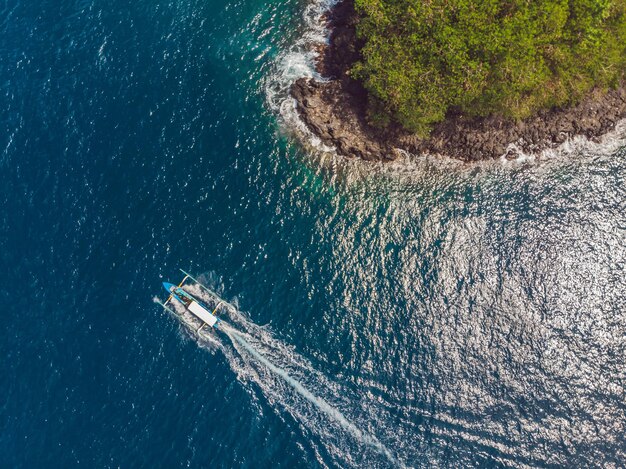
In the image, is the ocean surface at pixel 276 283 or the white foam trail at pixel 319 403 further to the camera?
the ocean surface at pixel 276 283

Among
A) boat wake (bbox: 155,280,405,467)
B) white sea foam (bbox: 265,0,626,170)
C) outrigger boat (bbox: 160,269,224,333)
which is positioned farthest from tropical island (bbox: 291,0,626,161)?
boat wake (bbox: 155,280,405,467)

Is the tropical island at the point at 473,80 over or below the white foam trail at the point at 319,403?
over

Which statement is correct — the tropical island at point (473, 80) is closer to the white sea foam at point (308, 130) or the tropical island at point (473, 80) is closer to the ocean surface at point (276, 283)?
the white sea foam at point (308, 130)

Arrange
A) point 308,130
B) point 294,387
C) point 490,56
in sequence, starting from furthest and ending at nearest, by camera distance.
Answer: point 308,130
point 490,56
point 294,387

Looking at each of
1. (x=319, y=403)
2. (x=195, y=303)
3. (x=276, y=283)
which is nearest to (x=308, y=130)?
(x=276, y=283)

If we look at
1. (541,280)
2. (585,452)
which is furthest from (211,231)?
(585,452)

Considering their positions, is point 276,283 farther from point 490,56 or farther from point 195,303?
point 490,56

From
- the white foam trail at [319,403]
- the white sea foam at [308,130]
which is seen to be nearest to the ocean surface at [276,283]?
the white foam trail at [319,403]
